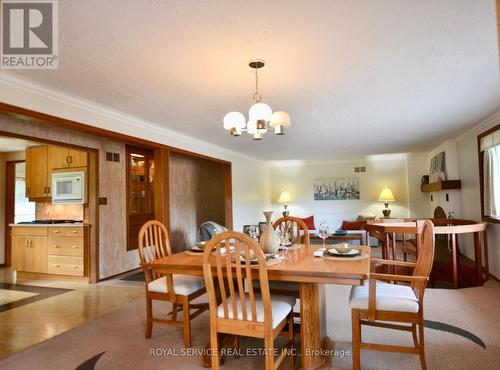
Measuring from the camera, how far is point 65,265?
465cm

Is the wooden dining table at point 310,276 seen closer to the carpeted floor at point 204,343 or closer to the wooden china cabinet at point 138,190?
the carpeted floor at point 204,343

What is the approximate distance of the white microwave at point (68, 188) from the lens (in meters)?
4.66

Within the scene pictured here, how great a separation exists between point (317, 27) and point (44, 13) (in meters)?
1.60

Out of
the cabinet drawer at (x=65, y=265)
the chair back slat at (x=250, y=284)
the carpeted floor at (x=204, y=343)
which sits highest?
the chair back slat at (x=250, y=284)

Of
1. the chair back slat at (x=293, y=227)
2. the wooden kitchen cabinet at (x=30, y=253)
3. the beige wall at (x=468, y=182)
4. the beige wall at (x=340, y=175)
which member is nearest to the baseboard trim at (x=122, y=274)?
the wooden kitchen cabinet at (x=30, y=253)

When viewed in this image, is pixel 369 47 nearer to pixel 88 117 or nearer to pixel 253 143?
pixel 88 117

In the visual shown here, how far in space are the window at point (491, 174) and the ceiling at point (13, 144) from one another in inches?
272

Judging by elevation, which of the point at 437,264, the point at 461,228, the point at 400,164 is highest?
the point at 400,164

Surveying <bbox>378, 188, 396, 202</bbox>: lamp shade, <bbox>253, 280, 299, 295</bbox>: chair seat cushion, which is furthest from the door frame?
<bbox>378, 188, 396, 202</bbox>: lamp shade

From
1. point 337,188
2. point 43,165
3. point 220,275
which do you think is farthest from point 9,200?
point 337,188

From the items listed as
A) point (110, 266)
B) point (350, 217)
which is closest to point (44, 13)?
point (110, 266)

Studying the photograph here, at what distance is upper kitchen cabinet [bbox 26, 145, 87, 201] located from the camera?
494cm

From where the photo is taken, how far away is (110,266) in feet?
15.7

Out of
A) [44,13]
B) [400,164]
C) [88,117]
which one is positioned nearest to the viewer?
[44,13]
